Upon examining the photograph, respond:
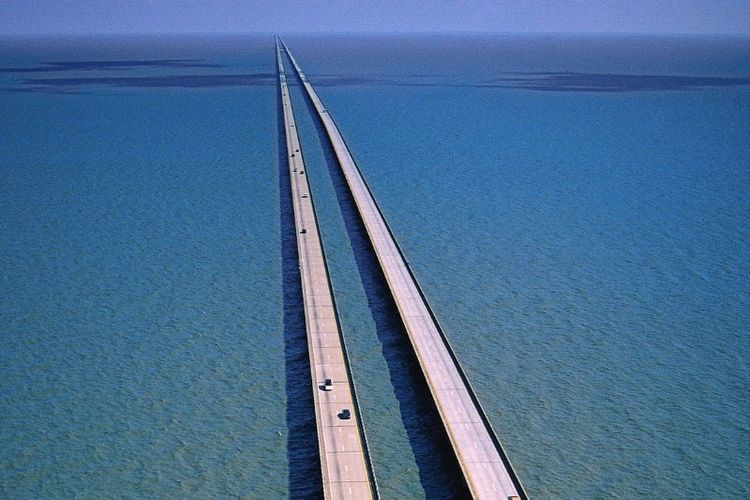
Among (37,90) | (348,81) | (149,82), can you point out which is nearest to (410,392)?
(37,90)

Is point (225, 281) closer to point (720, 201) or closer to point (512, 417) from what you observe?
point (512, 417)

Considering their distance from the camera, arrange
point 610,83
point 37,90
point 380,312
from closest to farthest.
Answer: point 380,312 < point 37,90 < point 610,83

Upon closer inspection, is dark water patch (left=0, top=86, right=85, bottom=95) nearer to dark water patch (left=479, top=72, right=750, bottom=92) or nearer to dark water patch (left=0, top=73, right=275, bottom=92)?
dark water patch (left=0, top=73, right=275, bottom=92)

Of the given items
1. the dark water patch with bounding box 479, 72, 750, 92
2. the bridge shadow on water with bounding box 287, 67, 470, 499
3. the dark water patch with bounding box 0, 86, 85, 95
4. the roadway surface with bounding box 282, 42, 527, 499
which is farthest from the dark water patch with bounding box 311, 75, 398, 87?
the bridge shadow on water with bounding box 287, 67, 470, 499

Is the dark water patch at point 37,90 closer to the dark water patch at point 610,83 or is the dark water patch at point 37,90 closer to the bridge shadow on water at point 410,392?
the dark water patch at point 610,83

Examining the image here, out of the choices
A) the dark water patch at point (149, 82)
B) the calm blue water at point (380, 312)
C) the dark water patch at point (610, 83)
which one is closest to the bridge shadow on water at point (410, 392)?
the calm blue water at point (380, 312)

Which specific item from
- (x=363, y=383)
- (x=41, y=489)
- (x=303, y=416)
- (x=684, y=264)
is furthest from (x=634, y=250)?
(x=41, y=489)

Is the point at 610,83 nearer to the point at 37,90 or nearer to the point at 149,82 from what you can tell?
the point at 149,82
